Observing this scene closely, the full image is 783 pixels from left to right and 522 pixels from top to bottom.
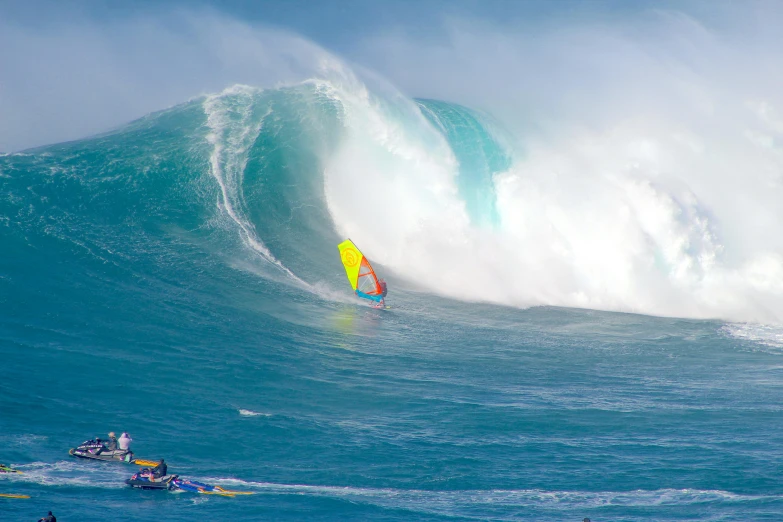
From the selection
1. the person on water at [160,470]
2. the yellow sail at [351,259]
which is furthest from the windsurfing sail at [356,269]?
the person on water at [160,470]

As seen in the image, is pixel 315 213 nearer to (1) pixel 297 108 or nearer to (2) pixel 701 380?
(1) pixel 297 108

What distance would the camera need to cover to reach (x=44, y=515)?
14406 mm

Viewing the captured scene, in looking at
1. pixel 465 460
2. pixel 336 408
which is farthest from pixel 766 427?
pixel 336 408

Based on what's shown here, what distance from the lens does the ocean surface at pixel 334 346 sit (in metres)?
16.4

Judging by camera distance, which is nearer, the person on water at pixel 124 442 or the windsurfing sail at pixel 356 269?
the person on water at pixel 124 442

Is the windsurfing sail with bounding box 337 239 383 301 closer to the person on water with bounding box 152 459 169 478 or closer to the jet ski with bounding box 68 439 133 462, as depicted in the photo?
the jet ski with bounding box 68 439 133 462

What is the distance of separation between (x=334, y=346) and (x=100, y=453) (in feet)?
29.2

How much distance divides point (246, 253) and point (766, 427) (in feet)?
61.2

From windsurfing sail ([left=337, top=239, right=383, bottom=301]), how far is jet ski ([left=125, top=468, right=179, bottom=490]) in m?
14.1

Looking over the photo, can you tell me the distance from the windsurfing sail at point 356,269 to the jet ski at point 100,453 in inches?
531

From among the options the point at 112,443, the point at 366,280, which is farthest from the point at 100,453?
the point at 366,280

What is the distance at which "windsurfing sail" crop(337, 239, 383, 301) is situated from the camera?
29.6 metres

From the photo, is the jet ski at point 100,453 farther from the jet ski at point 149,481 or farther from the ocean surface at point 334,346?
the jet ski at point 149,481

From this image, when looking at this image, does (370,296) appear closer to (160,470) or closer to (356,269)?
(356,269)
